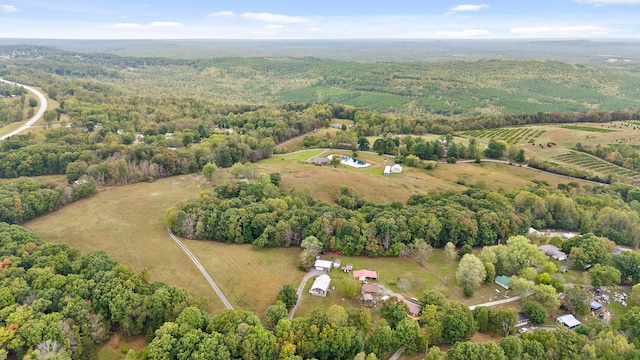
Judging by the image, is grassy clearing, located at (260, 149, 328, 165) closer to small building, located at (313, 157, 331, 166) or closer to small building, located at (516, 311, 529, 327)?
small building, located at (313, 157, 331, 166)

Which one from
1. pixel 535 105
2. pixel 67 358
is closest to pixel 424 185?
pixel 67 358

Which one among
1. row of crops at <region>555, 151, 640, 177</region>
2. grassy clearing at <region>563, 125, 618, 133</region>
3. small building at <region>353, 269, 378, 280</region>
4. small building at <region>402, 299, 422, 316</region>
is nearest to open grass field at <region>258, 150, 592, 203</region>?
row of crops at <region>555, 151, 640, 177</region>

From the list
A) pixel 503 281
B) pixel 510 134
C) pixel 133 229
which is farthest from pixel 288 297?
pixel 510 134

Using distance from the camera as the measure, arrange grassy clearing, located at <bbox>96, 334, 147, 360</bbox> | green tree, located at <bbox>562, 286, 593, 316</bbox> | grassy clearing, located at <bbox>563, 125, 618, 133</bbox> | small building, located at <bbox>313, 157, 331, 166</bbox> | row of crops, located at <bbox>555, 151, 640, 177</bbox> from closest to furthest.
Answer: grassy clearing, located at <bbox>96, 334, 147, 360</bbox>, green tree, located at <bbox>562, 286, 593, 316</bbox>, row of crops, located at <bbox>555, 151, 640, 177</bbox>, small building, located at <bbox>313, 157, 331, 166</bbox>, grassy clearing, located at <bbox>563, 125, 618, 133</bbox>

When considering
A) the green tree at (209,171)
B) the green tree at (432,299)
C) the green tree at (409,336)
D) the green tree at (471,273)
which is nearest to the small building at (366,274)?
the green tree at (432,299)

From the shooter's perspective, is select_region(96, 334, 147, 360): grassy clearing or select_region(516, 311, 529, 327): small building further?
select_region(516, 311, 529, 327): small building

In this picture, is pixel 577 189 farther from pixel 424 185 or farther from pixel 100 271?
pixel 100 271

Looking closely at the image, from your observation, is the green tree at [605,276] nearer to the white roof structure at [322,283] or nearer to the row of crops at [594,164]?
the white roof structure at [322,283]
